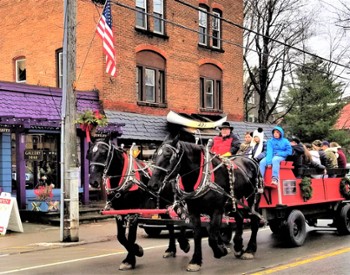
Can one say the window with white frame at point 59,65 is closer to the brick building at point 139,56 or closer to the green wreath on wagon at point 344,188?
the brick building at point 139,56

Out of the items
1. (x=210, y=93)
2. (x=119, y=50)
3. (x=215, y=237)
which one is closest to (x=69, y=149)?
(x=215, y=237)

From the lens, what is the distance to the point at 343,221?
1270 cm

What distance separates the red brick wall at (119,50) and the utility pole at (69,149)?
22.4 feet

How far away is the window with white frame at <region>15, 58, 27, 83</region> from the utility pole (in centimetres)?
1149

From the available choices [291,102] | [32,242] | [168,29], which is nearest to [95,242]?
[32,242]

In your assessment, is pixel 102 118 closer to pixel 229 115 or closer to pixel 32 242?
pixel 32 242

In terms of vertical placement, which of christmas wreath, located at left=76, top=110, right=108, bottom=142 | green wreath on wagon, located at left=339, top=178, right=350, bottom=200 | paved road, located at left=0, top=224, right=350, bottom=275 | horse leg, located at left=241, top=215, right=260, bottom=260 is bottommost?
paved road, located at left=0, top=224, right=350, bottom=275

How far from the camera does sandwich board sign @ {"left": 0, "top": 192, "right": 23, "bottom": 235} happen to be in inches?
587

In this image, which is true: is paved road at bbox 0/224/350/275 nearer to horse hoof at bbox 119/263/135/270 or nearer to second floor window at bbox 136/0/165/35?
horse hoof at bbox 119/263/135/270

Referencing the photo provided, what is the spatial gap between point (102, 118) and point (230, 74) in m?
15.6

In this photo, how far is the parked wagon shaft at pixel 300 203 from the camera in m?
10.7

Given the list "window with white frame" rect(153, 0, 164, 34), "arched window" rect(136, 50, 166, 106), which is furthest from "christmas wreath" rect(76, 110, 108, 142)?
"window with white frame" rect(153, 0, 164, 34)

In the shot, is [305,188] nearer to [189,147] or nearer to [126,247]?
[189,147]

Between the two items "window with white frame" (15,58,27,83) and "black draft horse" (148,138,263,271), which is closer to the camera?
"black draft horse" (148,138,263,271)
